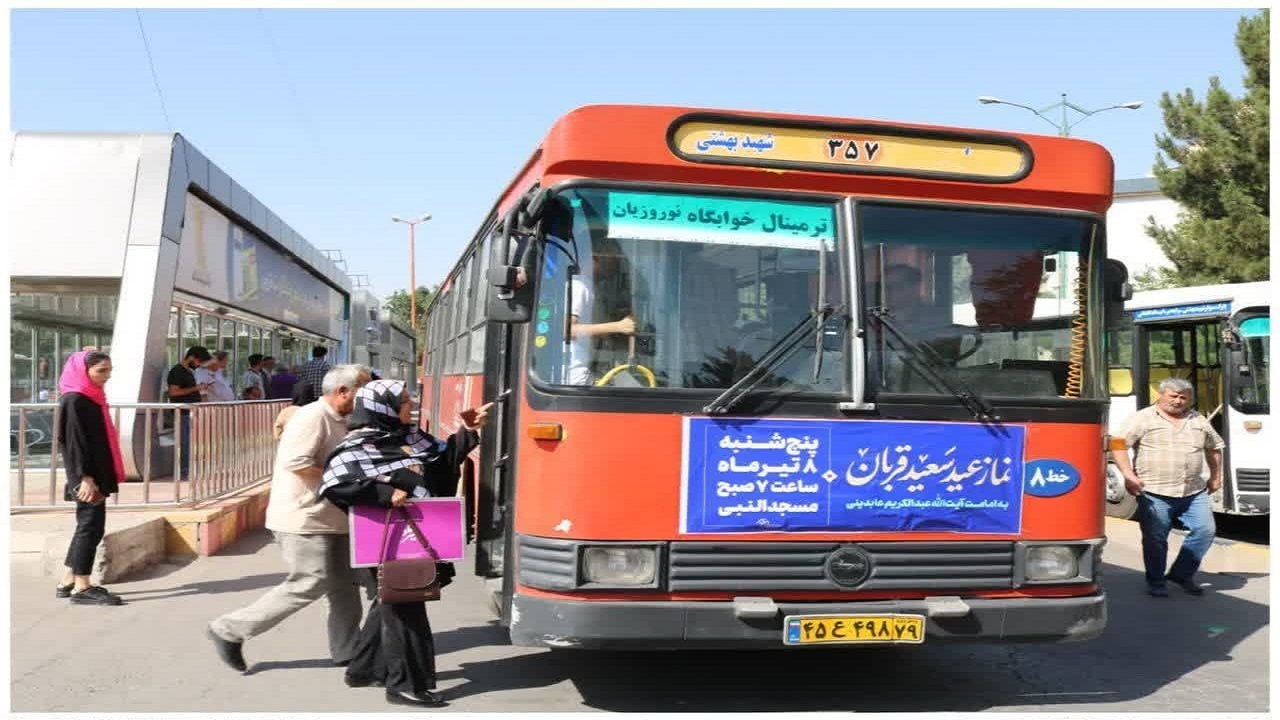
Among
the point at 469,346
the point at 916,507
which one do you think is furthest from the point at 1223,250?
the point at 916,507

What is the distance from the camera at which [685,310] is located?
18.7 feet

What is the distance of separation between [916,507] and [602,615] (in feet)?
5.00

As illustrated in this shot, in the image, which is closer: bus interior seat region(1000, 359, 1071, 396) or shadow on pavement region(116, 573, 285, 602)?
bus interior seat region(1000, 359, 1071, 396)

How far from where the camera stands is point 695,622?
5582 mm

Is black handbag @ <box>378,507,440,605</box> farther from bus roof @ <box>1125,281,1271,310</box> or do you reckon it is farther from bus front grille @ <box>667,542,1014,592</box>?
bus roof @ <box>1125,281,1271,310</box>

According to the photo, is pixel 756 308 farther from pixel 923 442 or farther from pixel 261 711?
pixel 261 711

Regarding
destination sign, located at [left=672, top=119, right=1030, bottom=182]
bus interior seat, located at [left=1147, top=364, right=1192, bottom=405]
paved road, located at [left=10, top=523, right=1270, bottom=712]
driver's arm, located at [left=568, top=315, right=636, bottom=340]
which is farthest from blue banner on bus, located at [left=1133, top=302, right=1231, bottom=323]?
driver's arm, located at [left=568, top=315, right=636, bottom=340]

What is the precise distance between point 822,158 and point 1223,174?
20864 millimetres

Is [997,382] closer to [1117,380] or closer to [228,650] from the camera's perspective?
[1117,380]

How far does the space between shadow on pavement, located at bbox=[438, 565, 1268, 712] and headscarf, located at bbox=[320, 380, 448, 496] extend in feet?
3.94

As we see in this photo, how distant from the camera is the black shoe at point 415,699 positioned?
19.9 ft

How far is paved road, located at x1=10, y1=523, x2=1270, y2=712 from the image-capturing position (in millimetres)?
→ 6195

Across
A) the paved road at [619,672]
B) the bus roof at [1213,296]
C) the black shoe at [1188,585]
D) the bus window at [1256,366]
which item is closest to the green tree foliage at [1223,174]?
the bus roof at [1213,296]

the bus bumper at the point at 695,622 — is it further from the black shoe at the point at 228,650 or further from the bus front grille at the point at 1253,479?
the bus front grille at the point at 1253,479
